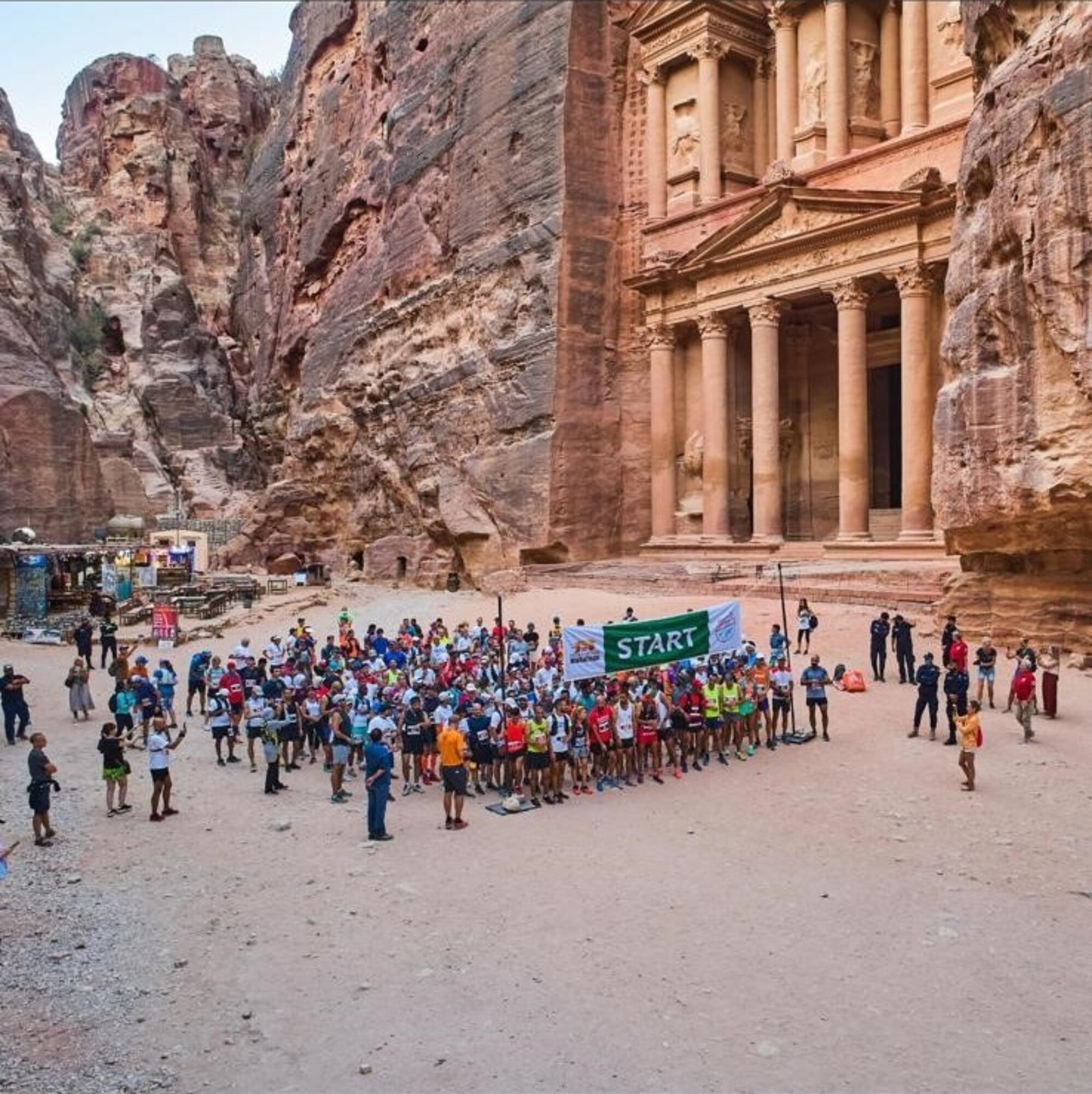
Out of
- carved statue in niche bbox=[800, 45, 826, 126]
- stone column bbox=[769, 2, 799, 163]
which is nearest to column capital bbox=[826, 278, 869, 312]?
stone column bbox=[769, 2, 799, 163]

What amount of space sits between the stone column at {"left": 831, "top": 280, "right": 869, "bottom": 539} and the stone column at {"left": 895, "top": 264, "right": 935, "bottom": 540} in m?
1.70

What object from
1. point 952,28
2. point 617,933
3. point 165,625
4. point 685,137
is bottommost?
point 617,933

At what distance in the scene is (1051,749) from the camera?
1363cm

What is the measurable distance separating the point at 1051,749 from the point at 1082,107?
10.3 metres

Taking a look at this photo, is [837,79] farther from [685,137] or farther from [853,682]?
[853,682]

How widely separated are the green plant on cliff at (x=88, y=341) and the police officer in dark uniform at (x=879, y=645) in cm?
6881

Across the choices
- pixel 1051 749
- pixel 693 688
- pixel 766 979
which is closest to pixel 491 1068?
pixel 766 979

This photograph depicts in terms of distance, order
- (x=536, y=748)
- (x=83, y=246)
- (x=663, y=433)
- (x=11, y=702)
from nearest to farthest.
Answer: (x=536, y=748) < (x=11, y=702) < (x=663, y=433) < (x=83, y=246)

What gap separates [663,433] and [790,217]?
349 inches

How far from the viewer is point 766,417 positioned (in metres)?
34.1

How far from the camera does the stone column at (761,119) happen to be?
1567 inches

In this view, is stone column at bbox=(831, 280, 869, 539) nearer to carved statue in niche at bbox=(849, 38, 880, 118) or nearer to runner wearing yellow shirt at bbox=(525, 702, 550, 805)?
carved statue in niche at bbox=(849, 38, 880, 118)

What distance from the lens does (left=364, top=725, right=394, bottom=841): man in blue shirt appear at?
436 inches

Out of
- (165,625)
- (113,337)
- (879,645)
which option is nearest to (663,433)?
(165,625)
